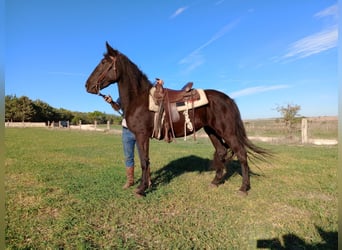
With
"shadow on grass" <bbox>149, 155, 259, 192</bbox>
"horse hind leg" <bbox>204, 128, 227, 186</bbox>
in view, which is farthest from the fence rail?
"horse hind leg" <bbox>204, 128, 227, 186</bbox>

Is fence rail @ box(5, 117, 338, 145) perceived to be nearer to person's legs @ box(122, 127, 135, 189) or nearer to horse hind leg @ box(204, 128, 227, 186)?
horse hind leg @ box(204, 128, 227, 186)

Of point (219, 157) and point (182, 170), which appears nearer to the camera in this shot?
point (219, 157)

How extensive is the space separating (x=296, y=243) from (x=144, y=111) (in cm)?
285

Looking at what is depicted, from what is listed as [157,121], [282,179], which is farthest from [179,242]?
[282,179]

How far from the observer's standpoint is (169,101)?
4.05m

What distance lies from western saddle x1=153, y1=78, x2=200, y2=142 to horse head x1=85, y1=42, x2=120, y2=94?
0.82m

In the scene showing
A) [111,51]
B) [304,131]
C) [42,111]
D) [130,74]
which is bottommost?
[304,131]

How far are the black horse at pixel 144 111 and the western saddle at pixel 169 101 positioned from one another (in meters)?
0.11

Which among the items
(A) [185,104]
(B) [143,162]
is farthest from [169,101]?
(B) [143,162]

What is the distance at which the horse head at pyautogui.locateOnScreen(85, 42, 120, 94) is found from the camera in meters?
4.04

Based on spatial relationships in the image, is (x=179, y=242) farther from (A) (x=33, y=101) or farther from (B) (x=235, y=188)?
(A) (x=33, y=101)

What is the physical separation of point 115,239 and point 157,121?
6.63 ft

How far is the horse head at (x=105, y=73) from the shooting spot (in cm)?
404

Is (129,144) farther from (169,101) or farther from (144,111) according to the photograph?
(169,101)
